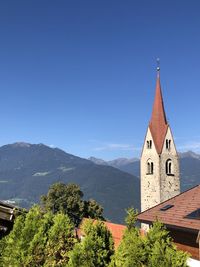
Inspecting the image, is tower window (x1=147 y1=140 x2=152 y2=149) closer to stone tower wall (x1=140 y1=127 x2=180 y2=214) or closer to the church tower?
the church tower

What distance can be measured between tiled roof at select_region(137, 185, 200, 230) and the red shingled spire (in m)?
32.3

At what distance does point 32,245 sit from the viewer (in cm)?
1372

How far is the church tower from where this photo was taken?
180 feet

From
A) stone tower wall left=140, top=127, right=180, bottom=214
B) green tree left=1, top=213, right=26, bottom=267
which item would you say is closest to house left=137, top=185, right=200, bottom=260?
green tree left=1, top=213, right=26, bottom=267

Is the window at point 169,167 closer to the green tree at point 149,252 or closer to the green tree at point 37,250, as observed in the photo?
the green tree at point 37,250

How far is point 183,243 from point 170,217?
6.51 feet

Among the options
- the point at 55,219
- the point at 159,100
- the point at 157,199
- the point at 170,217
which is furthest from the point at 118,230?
the point at 159,100

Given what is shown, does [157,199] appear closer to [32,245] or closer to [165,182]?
[165,182]

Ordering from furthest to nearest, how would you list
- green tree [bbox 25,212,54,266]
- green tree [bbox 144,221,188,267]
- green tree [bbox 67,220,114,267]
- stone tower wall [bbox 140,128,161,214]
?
stone tower wall [bbox 140,128,161,214], green tree [bbox 25,212,54,266], green tree [bbox 67,220,114,267], green tree [bbox 144,221,188,267]

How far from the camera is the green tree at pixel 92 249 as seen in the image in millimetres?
12375

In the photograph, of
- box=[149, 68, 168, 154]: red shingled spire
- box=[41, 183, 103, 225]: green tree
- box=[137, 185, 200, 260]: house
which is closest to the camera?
box=[137, 185, 200, 260]: house

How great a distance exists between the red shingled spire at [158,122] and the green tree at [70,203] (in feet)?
46.1

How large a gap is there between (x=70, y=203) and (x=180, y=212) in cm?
4318

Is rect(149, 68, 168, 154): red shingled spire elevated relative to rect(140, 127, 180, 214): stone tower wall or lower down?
elevated
